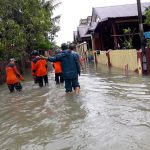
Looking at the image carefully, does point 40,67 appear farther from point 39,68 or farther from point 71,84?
point 71,84

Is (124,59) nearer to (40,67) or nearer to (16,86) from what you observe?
(40,67)

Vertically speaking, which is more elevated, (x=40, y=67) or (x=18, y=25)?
(x=18, y=25)

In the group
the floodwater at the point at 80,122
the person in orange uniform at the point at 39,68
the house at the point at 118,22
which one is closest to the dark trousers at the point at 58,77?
the person in orange uniform at the point at 39,68

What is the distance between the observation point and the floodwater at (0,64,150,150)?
6.18m

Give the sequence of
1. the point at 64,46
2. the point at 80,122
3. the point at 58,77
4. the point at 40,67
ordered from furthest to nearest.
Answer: the point at 58,77
the point at 40,67
the point at 64,46
the point at 80,122

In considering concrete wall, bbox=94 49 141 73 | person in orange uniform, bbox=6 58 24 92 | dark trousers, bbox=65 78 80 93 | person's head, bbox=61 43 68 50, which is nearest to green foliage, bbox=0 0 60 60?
concrete wall, bbox=94 49 141 73

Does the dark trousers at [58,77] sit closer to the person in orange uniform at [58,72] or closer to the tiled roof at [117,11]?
the person in orange uniform at [58,72]


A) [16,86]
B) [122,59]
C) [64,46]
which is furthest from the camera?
[122,59]

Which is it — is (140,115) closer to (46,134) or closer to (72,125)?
(72,125)

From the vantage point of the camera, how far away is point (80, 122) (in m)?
7.67

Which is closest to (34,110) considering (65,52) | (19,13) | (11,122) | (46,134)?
(11,122)

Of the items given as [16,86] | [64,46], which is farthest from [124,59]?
[64,46]

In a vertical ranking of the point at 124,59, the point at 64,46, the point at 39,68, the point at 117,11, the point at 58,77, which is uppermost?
the point at 117,11

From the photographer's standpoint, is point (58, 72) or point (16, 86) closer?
point (16, 86)
